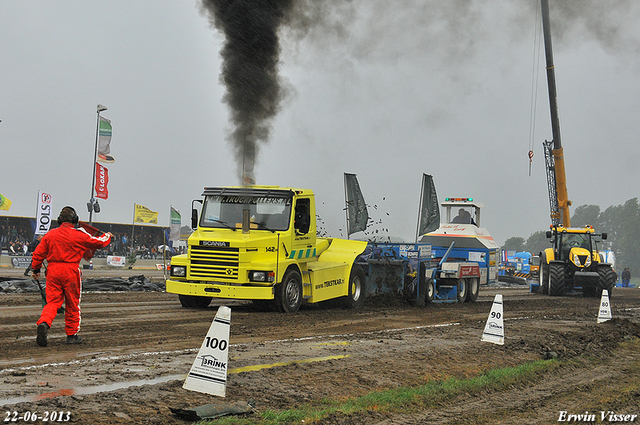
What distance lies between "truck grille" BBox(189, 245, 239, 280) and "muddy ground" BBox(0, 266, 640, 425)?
2.77 ft

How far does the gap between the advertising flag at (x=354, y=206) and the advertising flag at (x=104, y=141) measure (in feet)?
47.8

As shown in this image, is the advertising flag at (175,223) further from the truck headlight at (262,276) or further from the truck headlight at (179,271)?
the truck headlight at (262,276)

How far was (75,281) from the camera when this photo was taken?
27.6 feet

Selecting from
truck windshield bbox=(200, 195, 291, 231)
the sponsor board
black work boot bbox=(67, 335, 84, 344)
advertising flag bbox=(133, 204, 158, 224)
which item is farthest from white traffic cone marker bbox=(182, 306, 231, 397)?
advertising flag bbox=(133, 204, 158, 224)

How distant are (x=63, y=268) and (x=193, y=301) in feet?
20.6

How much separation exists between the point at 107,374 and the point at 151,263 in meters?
38.4

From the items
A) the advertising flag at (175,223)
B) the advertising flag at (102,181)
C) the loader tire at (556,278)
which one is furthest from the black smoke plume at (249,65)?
the advertising flag at (175,223)

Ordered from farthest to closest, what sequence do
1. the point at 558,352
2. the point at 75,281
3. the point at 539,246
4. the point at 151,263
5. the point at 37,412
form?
the point at 539,246 < the point at 151,263 < the point at 558,352 < the point at 75,281 < the point at 37,412

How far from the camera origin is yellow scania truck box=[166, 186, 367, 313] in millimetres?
13219

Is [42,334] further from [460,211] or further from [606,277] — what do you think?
[606,277]

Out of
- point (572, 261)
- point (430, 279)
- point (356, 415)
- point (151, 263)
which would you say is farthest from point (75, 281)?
point (151, 263)

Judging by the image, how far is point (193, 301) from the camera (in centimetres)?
1447

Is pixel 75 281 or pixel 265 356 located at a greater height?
pixel 75 281

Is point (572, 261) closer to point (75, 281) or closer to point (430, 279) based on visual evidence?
point (430, 279)
